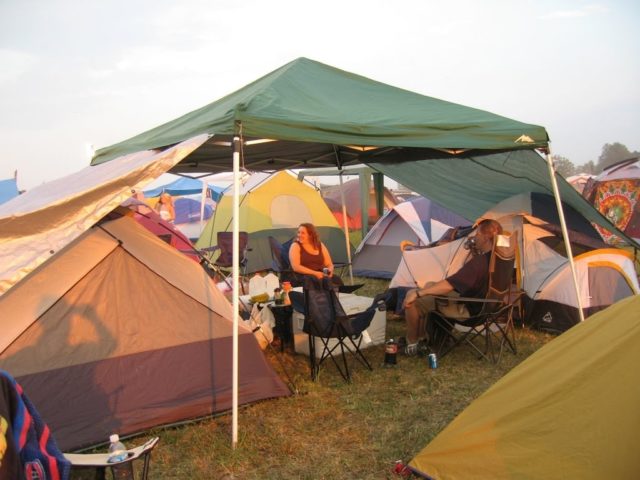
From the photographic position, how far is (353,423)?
3475 millimetres

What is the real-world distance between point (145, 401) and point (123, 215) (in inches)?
48.5

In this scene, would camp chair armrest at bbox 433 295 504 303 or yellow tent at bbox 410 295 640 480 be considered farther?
camp chair armrest at bbox 433 295 504 303

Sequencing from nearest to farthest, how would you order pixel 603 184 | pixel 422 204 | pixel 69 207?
pixel 69 207 → pixel 422 204 → pixel 603 184

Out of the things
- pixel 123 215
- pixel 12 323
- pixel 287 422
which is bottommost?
pixel 287 422

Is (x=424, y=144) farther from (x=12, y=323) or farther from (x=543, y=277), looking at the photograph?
(x=12, y=323)

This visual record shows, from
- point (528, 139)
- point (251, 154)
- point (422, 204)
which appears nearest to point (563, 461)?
point (528, 139)

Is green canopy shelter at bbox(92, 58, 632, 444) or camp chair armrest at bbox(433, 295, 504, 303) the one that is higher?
green canopy shelter at bbox(92, 58, 632, 444)

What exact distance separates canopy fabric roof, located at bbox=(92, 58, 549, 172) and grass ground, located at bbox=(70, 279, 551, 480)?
68.0 inches

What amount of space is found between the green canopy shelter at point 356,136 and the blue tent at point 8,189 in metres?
7.46

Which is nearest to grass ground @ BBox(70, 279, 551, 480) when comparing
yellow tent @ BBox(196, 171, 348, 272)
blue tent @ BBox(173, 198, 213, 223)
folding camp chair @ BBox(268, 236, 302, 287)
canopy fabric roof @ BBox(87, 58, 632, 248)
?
folding camp chair @ BBox(268, 236, 302, 287)

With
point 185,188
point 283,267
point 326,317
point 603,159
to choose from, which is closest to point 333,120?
point 326,317

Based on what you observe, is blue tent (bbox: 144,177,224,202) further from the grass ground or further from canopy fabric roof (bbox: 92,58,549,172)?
the grass ground

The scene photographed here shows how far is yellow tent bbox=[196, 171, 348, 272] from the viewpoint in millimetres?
9758

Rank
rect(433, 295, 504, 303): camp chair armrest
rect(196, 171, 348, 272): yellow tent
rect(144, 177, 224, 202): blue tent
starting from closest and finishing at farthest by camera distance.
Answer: rect(433, 295, 504, 303): camp chair armrest
rect(196, 171, 348, 272): yellow tent
rect(144, 177, 224, 202): blue tent
